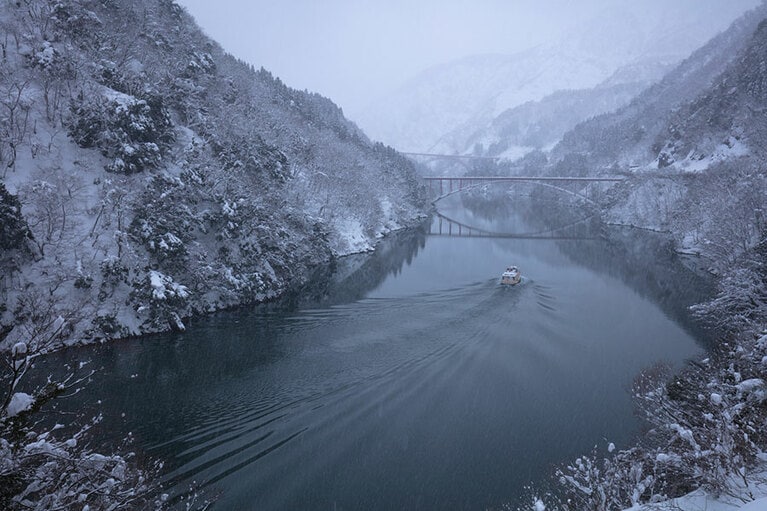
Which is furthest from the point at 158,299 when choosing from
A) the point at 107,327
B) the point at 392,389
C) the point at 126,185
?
the point at 392,389

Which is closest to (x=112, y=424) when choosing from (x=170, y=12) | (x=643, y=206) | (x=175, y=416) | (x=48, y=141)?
(x=175, y=416)

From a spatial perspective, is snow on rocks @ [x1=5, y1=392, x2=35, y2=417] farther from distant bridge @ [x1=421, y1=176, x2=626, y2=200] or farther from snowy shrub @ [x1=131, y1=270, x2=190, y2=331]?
distant bridge @ [x1=421, y1=176, x2=626, y2=200]

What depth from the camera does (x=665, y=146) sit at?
292 ft

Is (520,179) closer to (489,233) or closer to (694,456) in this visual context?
(489,233)

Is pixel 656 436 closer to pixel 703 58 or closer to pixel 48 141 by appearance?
pixel 48 141

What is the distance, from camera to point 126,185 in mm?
29094

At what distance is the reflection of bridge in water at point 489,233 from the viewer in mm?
69000

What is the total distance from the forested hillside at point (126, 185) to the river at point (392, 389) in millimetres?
3160

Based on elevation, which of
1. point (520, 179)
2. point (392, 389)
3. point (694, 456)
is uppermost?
point (520, 179)

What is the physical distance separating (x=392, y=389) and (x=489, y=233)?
61.0 meters

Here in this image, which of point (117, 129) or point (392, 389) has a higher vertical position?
point (117, 129)

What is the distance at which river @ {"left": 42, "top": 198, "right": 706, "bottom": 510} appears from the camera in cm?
1395

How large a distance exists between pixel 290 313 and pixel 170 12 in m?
45.3

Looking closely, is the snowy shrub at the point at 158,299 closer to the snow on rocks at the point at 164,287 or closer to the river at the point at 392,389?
the snow on rocks at the point at 164,287
